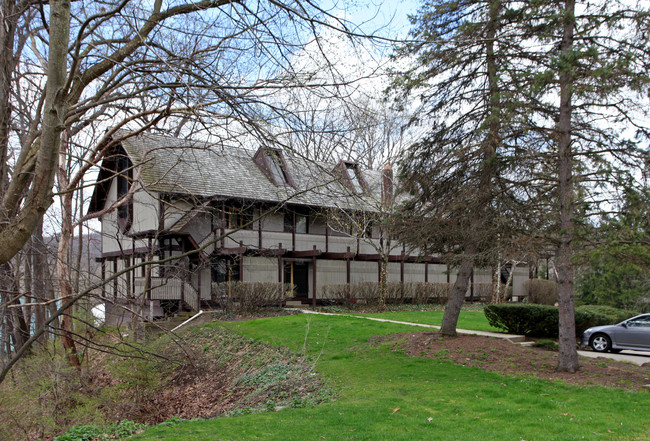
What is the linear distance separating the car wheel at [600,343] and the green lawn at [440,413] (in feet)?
20.0

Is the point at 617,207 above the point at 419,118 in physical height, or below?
below

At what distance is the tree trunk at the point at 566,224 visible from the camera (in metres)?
10.2

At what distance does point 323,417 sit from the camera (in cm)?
789

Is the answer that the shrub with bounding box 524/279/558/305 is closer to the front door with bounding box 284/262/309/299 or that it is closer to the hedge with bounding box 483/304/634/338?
the front door with bounding box 284/262/309/299

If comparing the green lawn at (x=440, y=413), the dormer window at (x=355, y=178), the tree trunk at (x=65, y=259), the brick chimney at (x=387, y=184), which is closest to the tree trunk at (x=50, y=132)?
the dormer window at (x=355, y=178)

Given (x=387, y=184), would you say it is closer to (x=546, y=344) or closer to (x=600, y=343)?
(x=546, y=344)

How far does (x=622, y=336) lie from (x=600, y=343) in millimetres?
612

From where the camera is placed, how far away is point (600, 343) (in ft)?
49.1

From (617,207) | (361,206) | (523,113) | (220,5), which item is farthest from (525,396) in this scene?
(220,5)

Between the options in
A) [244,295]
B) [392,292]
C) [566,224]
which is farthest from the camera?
[392,292]

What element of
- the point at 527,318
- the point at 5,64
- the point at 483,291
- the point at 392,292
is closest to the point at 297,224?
the point at 392,292

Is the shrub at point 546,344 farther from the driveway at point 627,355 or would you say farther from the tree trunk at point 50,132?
the tree trunk at point 50,132

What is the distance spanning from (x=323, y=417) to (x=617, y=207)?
21.8 feet

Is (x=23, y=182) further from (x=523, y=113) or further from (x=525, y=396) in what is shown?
(x=523, y=113)
